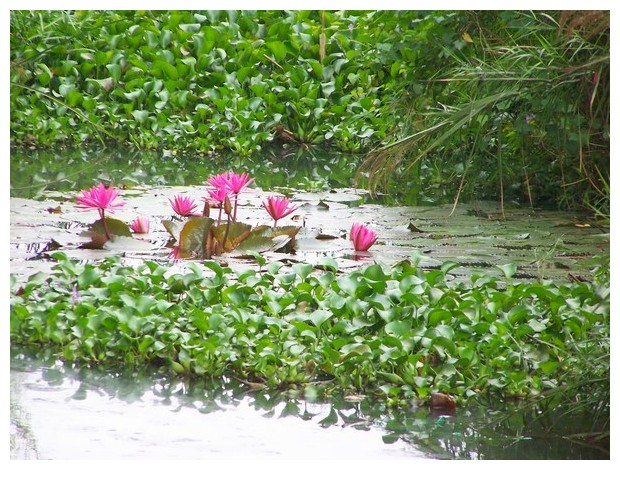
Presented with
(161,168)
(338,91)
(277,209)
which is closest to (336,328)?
(277,209)

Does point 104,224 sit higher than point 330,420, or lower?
higher

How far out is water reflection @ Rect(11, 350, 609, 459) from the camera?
7.09 ft

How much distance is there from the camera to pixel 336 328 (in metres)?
2.62

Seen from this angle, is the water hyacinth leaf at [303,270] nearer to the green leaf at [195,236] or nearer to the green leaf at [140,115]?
the green leaf at [195,236]

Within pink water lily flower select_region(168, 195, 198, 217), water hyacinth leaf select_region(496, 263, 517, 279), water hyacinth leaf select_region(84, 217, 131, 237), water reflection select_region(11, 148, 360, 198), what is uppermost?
water reflection select_region(11, 148, 360, 198)

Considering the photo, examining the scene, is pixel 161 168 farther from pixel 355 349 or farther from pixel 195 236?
pixel 355 349

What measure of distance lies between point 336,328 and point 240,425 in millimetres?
478

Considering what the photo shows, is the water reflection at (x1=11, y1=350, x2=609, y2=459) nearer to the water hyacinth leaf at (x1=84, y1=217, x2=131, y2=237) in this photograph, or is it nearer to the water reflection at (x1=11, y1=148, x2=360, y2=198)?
the water hyacinth leaf at (x1=84, y1=217, x2=131, y2=237)

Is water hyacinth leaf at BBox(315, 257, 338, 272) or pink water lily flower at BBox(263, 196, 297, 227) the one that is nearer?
water hyacinth leaf at BBox(315, 257, 338, 272)

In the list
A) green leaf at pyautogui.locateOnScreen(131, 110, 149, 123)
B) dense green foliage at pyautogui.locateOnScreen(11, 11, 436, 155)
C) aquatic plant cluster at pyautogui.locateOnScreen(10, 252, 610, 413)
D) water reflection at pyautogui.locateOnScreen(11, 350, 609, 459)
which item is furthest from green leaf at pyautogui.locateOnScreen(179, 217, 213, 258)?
green leaf at pyautogui.locateOnScreen(131, 110, 149, 123)

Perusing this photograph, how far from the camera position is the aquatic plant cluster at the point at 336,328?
2.43 metres

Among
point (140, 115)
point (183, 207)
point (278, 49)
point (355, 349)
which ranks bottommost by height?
point (355, 349)

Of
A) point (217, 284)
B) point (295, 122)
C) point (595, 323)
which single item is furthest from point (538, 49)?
point (295, 122)

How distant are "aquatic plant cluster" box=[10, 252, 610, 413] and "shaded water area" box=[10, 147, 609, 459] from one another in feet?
0.23
